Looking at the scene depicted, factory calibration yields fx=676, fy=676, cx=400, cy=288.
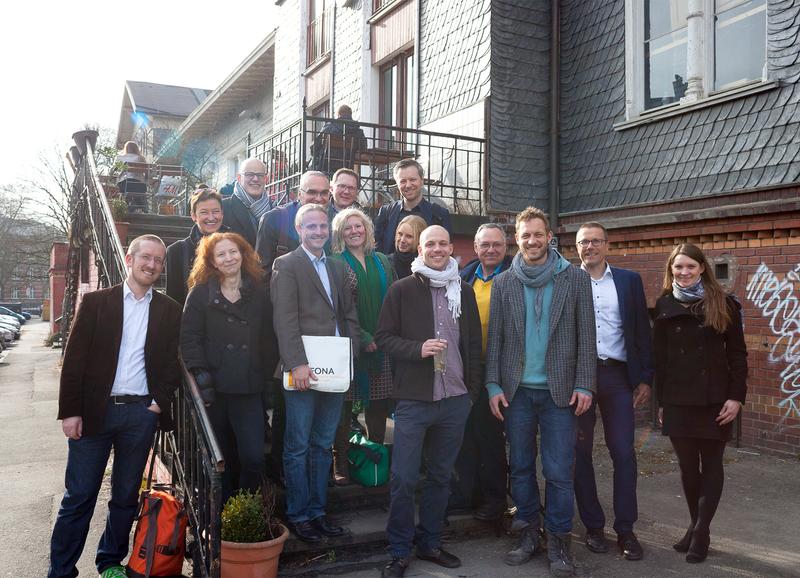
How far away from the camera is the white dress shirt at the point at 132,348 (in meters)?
3.68

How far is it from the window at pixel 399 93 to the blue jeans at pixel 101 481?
7.97 m

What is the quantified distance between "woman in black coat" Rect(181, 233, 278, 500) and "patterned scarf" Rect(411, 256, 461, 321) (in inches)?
37.9

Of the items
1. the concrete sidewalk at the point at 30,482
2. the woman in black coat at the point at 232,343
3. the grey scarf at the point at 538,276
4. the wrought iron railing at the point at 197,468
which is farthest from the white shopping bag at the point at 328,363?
the concrete sidewalk at the point at 30,482

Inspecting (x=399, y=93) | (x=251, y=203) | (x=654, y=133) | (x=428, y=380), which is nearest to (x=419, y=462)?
(x=428, y=380)

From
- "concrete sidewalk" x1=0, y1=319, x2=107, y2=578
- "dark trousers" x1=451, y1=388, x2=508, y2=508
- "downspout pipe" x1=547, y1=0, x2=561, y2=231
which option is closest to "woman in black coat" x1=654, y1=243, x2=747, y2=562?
"dark trousers" x1=451, y1=388, x2=508, y2=508

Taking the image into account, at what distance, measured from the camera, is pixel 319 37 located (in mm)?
14570

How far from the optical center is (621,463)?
13.6ft

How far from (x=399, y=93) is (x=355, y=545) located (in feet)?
29.2

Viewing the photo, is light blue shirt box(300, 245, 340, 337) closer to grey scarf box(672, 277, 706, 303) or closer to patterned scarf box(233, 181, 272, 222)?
patterned scarf box(233, 181, 272, 222)

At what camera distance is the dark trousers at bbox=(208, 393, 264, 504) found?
3.92 m

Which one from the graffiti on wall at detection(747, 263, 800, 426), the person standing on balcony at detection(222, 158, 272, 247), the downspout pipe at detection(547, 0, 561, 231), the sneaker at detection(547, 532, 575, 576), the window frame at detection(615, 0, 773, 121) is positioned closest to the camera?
the sneaker at detection(547, 532, 575, 576)

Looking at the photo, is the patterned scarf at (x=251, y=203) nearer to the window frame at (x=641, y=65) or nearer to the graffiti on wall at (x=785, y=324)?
the graffiti on wall at (x=785, y=324)

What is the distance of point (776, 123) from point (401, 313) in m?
4.67

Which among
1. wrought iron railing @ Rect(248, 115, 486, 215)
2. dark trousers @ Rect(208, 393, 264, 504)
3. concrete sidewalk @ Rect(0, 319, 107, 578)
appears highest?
wrought iron railing @ Rect(248, 115, 486, 215)
